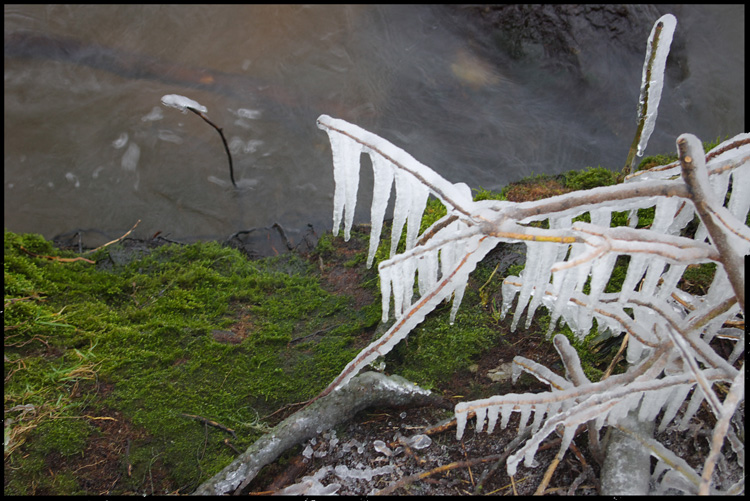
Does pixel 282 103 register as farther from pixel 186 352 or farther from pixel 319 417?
pixel 319 417

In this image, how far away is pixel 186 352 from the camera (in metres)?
2.88

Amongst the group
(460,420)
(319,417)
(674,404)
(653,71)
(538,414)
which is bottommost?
(319,417)

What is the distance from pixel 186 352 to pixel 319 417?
1.00m

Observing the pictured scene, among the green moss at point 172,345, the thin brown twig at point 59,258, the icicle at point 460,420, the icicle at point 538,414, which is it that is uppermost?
the icicle at point 538,414

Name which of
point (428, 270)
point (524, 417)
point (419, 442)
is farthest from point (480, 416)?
point (428, 270)

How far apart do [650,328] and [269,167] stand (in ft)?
14.3

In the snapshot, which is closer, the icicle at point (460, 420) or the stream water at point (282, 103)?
the icicle at point (460, 420)

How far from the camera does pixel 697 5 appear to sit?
691 centimetres

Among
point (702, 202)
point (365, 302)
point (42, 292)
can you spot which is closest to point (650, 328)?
point (702, 202)

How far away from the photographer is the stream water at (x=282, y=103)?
5.38 m

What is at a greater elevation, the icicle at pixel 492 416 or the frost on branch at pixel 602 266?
the frost on branch at pixel 602 266

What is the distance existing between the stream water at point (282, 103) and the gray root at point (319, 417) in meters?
2.78

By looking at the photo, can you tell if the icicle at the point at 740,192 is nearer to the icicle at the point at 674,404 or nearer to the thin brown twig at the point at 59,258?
the icicle at the point at 674,404

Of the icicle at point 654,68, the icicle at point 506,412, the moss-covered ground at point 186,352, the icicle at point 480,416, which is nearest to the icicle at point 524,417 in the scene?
the icicle at point 506,412
